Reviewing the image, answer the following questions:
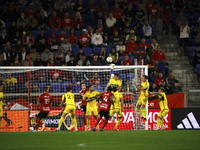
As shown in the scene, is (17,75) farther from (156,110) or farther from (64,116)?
(156,110)

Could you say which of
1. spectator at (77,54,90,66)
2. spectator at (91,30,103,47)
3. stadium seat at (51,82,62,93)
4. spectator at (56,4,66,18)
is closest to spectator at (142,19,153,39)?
spectator at (91,30,103,47)

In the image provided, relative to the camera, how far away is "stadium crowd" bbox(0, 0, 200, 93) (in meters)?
20.8

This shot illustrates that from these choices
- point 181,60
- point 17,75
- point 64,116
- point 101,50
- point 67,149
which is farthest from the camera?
point 181,60

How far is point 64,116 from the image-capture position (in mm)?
17500

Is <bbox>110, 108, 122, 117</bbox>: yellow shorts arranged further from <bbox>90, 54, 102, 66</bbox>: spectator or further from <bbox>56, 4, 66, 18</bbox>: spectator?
<bbox>56, 4, 66, 18</bbox>: spectator

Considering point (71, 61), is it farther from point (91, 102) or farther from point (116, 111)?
point (116, 111)

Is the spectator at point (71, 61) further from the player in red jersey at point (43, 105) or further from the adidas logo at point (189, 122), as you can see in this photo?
the adidas logo at point (189, 122)

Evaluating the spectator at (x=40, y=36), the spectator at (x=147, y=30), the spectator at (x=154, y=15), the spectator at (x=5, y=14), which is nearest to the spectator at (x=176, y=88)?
the spectator at (x=147, y=30)

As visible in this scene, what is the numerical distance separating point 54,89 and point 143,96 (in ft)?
11.8

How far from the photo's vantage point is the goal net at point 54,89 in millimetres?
18438

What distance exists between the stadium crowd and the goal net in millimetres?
1371

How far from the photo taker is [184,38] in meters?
23.4

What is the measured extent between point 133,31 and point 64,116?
21.8 feet

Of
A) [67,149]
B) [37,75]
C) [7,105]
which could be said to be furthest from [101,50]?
[67,149]
